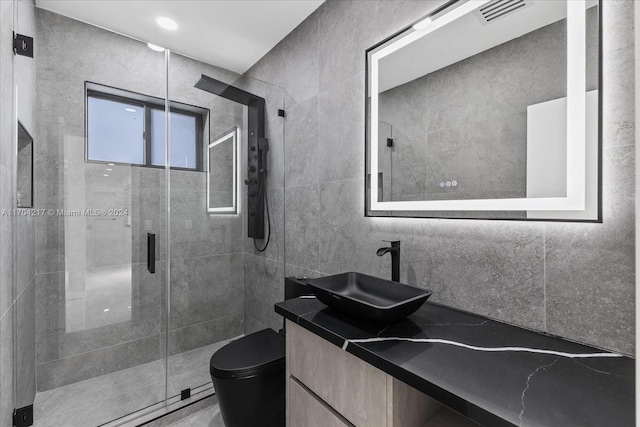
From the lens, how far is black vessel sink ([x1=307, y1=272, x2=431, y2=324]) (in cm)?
106

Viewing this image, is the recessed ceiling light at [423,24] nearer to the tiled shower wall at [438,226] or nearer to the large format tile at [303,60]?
the tiled shower wall at [438,226]

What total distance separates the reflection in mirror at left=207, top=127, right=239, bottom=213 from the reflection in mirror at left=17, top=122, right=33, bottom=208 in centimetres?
97

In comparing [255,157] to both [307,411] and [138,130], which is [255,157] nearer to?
[138,130]

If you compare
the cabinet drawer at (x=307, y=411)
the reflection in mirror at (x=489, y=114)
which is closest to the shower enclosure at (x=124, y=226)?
the cabinet drawer at (x=307, y=411)

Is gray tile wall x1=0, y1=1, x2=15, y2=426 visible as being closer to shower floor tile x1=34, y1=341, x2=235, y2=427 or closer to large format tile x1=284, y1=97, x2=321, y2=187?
shower floor tile x1=34, y1=341, x2=235, y2=427

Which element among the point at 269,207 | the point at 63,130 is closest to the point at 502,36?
the point at 269,207

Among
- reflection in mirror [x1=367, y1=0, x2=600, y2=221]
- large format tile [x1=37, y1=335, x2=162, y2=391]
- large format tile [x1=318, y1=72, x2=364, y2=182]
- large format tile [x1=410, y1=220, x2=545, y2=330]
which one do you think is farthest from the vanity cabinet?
large format tile [x1=37, y1=335, x2=162, y2=391]

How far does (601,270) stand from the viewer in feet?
3.08

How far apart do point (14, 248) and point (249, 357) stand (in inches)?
51.9

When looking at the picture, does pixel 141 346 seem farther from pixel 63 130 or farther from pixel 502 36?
pixel 502 36

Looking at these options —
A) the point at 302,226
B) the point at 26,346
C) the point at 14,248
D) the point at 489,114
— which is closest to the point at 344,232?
the point at 302,226

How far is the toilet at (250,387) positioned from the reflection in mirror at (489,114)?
40.7 inches

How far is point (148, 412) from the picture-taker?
1.83 metres

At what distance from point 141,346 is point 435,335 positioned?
206cm
